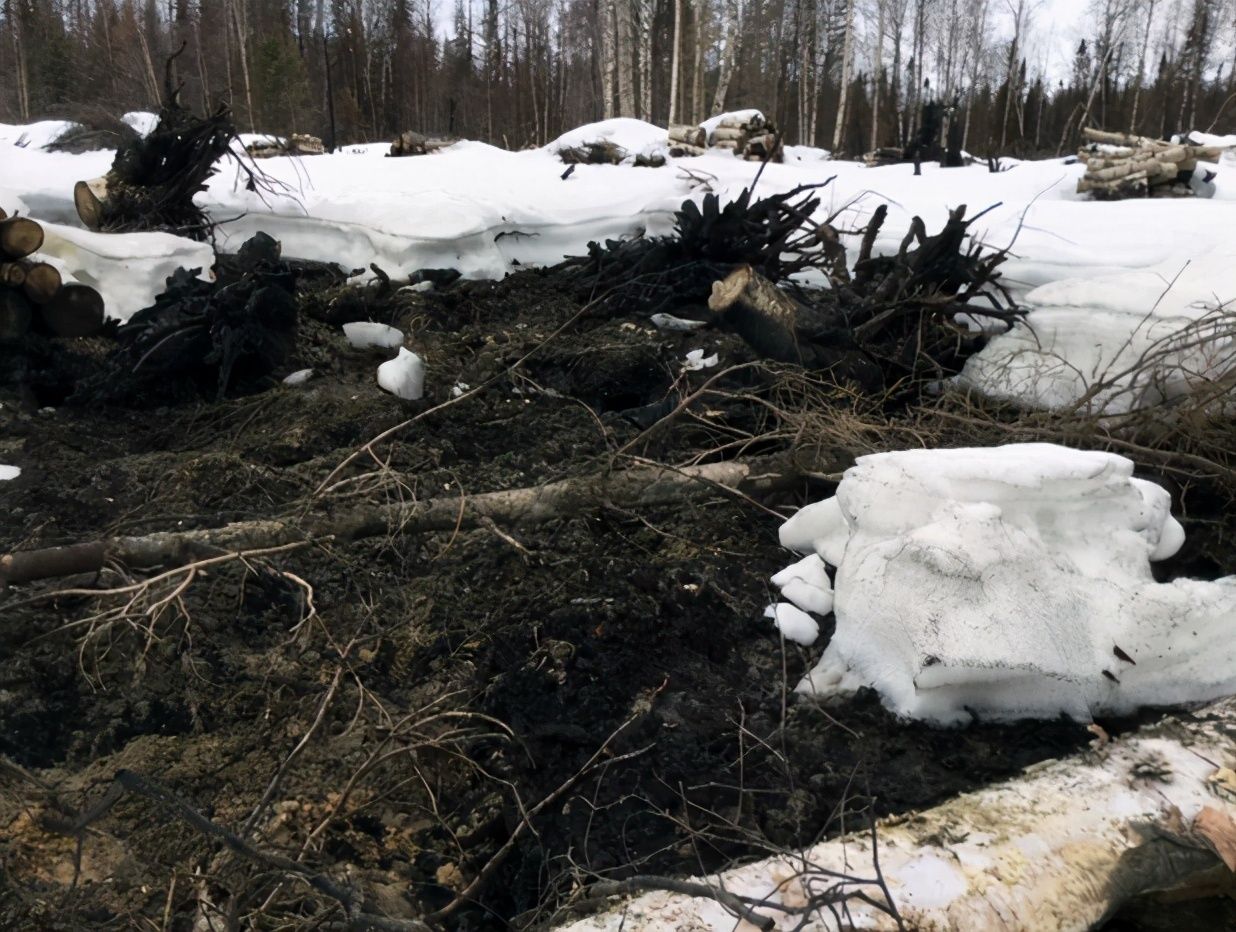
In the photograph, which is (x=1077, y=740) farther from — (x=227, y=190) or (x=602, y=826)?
(x=227, y=190)

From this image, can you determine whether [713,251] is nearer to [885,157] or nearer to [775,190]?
[775,190]

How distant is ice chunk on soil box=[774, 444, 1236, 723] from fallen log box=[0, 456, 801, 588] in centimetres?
71

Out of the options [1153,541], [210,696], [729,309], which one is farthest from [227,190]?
[1153,541]

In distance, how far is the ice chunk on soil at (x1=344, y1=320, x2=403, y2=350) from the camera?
5.77 meters

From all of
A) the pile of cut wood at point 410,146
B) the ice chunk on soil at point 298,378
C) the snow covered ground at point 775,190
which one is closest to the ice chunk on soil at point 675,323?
the snow covered ground at point 775,190

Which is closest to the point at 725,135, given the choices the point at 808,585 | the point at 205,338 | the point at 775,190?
the point at 775,190

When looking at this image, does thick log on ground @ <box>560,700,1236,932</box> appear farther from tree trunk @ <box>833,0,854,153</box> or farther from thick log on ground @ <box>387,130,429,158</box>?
tree trunk @ <box>833,0,854,153</box>

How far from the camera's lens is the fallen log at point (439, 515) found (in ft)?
9.05

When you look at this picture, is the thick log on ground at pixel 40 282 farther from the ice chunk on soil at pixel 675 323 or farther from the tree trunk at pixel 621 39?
the tree trunk at pixel 621 39

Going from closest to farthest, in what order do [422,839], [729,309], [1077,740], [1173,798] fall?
[1173,798]
[422,839]
[1077,740]
[729,309]

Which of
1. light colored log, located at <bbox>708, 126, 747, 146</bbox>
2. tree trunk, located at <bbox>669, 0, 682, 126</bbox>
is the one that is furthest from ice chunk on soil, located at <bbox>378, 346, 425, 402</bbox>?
tree trunk, located at <bbox>669, 0, 682, 126</bbox>

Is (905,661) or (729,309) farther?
(729,309)

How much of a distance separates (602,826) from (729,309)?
331cm

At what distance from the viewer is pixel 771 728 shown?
8.52ft
